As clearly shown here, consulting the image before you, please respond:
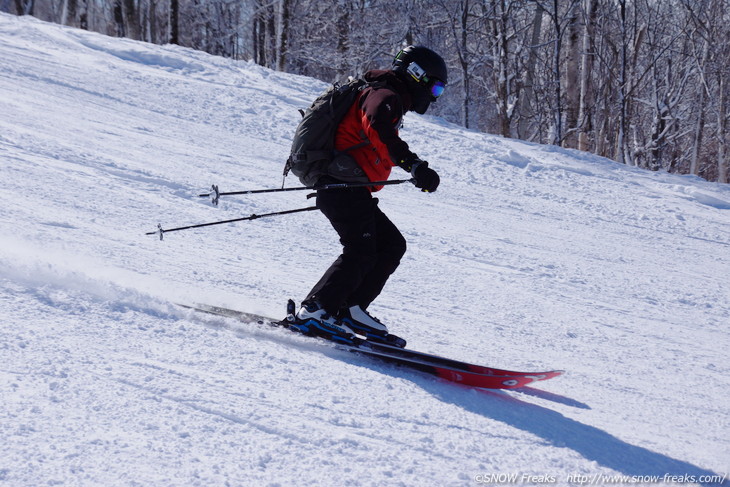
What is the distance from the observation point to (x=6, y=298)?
3139 millimetres

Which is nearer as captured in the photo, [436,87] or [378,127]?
[378,127]

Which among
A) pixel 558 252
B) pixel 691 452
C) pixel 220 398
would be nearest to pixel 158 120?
pixel 558 252

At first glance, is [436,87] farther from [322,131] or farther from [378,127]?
[322,131]

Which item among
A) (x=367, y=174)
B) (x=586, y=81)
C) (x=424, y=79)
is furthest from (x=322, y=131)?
(x=586, y=81)

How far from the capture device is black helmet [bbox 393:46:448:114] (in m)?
3.29

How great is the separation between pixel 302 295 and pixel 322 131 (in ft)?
5.02

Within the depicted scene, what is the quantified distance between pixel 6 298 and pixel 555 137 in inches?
512

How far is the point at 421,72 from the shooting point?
10.8 feet

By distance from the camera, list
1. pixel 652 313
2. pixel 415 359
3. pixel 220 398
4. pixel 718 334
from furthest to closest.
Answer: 1. pixel 652 313
2. pixel 718 334
3. pixel 415 359
4. pixel 220 398

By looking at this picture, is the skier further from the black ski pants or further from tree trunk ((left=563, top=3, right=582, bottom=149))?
tree trunk ((left=563, top=3, right=582, bottom=149))

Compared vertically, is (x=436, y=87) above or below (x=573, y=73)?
below

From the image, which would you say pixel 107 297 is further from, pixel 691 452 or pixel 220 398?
pixel 691 452

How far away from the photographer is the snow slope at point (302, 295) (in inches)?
89.4

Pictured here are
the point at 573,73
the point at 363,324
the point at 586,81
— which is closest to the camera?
the point at 363,324
